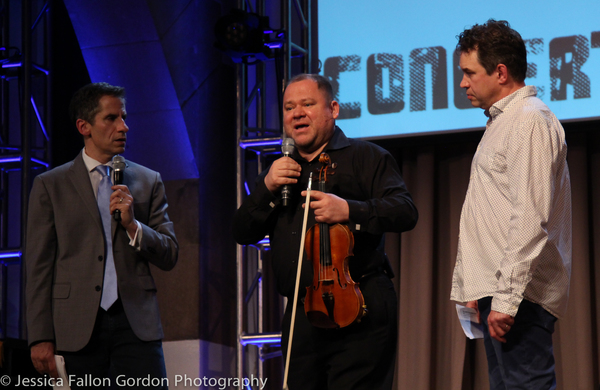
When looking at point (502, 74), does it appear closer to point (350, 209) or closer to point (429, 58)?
point (350, 209)

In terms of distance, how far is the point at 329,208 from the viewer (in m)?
2.12

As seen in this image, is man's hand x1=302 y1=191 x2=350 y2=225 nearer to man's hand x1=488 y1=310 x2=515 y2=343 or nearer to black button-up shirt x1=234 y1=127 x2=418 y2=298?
black button-up shirt x1=234 y1=127 x2=418 y2=298

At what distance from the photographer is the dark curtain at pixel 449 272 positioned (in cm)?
409

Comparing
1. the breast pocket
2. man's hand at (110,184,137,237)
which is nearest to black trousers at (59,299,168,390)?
man's hand at (110,184,137,237)

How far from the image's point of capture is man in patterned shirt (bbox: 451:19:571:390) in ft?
6.53

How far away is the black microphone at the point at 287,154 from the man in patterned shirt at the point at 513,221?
611 mm

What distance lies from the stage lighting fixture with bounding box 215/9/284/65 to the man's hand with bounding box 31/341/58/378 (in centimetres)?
231

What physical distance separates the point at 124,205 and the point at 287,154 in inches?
30.3

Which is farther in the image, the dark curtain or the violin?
the dark curtain

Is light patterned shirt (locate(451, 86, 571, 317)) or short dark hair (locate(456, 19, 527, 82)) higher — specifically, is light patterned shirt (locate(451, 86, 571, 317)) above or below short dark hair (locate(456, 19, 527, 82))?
below

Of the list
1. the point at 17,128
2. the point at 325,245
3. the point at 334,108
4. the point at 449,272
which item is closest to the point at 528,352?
the point at 325,245

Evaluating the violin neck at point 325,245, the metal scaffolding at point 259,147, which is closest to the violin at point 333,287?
the violin neck at point 325,245

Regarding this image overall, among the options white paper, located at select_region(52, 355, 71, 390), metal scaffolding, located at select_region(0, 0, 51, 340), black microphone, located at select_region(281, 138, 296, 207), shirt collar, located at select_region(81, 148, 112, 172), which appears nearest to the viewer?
black microphone, located at select_region(281, 138, 296, 207)

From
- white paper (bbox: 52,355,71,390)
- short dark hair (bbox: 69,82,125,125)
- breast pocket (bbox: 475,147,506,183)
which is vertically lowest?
white paper (bbox: 52,355,71,390)
